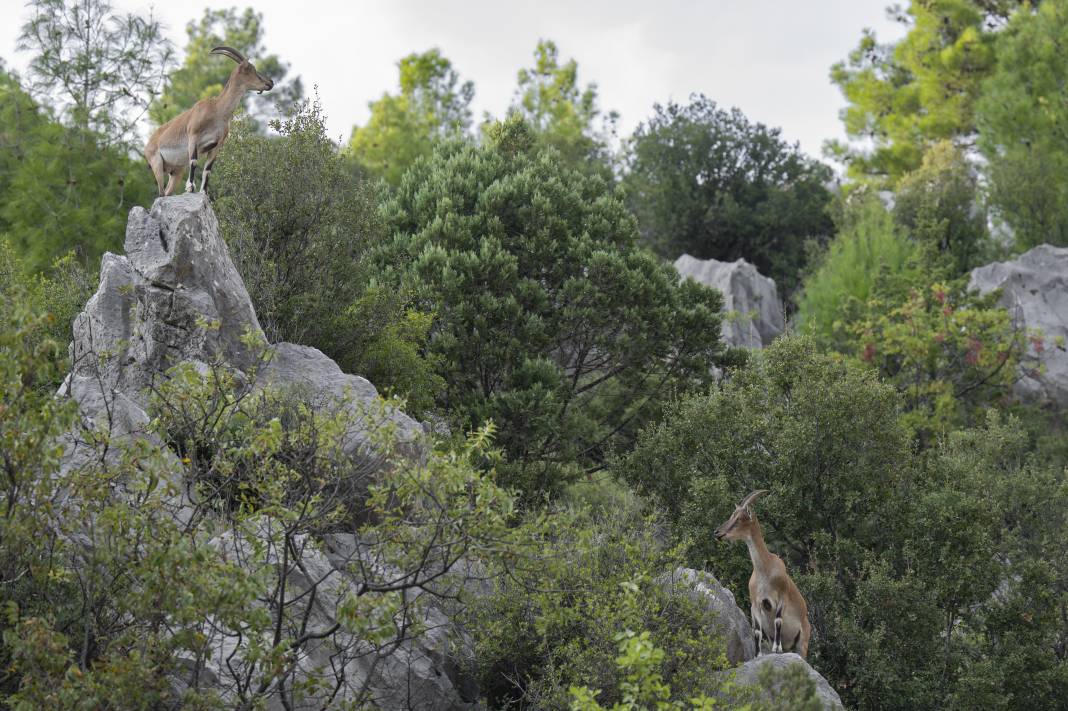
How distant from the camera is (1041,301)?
125 ft

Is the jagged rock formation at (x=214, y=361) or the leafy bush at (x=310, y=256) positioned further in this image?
→ the leafy bush at (x=310, y=256)

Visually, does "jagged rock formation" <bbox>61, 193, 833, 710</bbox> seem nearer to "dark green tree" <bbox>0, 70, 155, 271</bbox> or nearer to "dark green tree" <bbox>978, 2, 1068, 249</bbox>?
"dark green tree" <bbox>0, 70, 155, 271</bbox>

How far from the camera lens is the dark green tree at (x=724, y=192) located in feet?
162

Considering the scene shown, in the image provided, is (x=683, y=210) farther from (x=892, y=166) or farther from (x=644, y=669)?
(x=644, y=669)

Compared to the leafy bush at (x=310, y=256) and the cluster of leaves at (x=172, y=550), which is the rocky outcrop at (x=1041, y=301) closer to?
the leafy bush at (x=310, y=256)

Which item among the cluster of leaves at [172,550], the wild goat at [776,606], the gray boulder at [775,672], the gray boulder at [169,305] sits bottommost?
the gray boulder at [775,672]

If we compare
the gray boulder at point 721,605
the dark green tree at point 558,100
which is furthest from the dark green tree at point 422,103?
the gray boulder at point 721,605

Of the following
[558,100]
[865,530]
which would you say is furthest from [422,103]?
[865,530]

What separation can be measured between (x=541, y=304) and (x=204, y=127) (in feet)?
31.8

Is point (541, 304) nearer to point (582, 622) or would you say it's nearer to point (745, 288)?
point (582, 622)

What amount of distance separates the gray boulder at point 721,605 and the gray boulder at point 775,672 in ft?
2.68

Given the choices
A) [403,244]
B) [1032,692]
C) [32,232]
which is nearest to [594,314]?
[403,244]

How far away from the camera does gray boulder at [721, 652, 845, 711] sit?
502 inches

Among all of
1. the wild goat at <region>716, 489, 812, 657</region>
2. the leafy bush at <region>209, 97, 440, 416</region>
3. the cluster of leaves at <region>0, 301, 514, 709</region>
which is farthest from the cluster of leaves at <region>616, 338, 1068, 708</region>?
the cluster of leaves at <region>0, 301, 514, 709</region>
